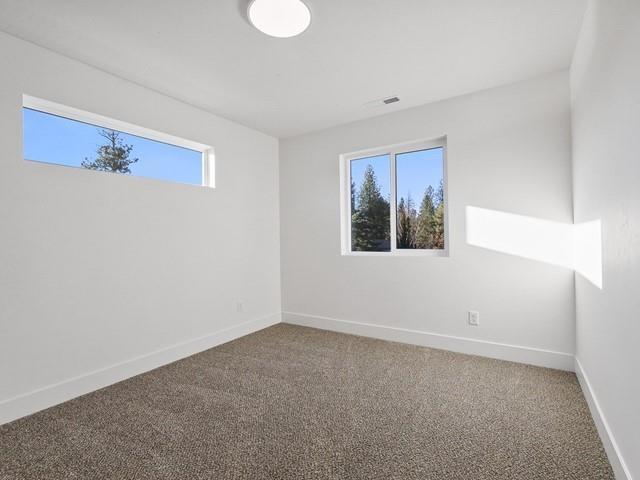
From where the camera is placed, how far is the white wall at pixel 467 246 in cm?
258

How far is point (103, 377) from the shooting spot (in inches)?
94.7

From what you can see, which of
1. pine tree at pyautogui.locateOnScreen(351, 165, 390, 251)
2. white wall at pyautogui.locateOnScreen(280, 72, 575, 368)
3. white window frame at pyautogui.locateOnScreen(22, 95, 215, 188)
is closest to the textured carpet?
white wall at pyautogui.locateOnScreen(280, 72, 575, 368)

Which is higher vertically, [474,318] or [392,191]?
[392,191]

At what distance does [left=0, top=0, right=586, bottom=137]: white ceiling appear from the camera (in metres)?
1.83

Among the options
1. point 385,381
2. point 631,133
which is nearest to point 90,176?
point 385,381

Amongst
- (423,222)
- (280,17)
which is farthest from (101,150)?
(423,222)

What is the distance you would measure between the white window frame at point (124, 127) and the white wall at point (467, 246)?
119 cm

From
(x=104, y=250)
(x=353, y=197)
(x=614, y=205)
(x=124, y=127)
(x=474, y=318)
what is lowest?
(x=474, y=318)

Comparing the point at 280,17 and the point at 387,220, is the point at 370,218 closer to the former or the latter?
the point at 387,220

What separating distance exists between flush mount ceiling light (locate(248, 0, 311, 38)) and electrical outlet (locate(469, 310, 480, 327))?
2739 millimetres

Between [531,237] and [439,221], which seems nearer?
[531,237]

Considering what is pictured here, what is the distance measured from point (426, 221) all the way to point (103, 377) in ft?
10.7

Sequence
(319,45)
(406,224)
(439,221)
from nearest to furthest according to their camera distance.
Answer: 1. (319,45)
2. (439,221)
3. (406,224)

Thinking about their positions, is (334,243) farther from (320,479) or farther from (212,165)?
(320,479)
